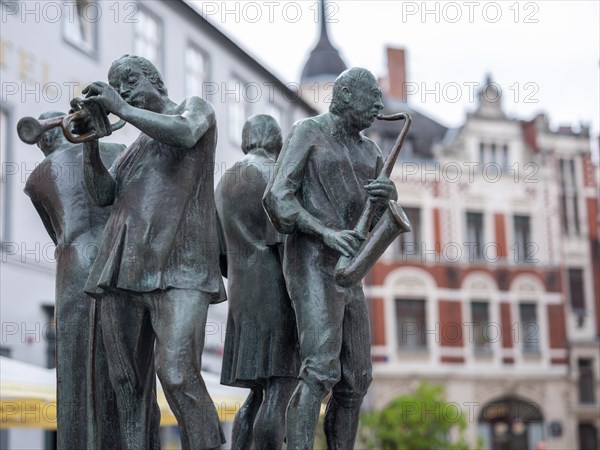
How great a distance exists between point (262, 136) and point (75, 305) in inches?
65.1

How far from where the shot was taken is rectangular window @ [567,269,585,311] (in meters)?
44.0

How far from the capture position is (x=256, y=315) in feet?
19.7

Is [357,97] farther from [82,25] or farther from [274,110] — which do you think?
[274,110]

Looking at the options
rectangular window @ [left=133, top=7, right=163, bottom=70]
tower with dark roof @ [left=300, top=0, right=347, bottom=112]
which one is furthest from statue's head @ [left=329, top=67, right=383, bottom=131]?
tower with dark roof @ [left=300, top=0, right=347, bottom=112]

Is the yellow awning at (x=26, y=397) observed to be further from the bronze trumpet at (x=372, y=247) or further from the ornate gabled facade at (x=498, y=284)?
the ornate gabled facade at (x=498, y=284)

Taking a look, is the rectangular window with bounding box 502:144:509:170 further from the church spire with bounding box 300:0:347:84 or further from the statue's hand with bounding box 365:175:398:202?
the statue's hand with bounding box 365:175:398:202

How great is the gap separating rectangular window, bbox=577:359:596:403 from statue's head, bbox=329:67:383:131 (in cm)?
3914

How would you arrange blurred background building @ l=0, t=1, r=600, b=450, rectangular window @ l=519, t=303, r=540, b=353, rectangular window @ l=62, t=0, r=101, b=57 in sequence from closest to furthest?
1. rectangular window @ l=62, t=0, r=101, b=57
2. blurred background building @ l=0, t=1, r=600, b=450
3. rectangular window @ l=519, t=303, r=540, b=353

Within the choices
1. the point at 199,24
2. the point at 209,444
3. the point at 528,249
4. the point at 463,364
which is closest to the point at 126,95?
the point at 209,444

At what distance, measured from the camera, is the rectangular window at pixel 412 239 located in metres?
41.2

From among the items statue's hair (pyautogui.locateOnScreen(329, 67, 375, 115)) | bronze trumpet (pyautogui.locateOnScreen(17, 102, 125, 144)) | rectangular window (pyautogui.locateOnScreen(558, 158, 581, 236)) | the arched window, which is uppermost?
rectangular window (pyautogui.locateOnScreen(558, 158, 581, 236))

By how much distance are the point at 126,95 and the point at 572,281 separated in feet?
133

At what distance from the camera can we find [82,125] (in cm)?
522

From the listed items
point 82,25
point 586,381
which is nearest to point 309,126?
point 82,25
